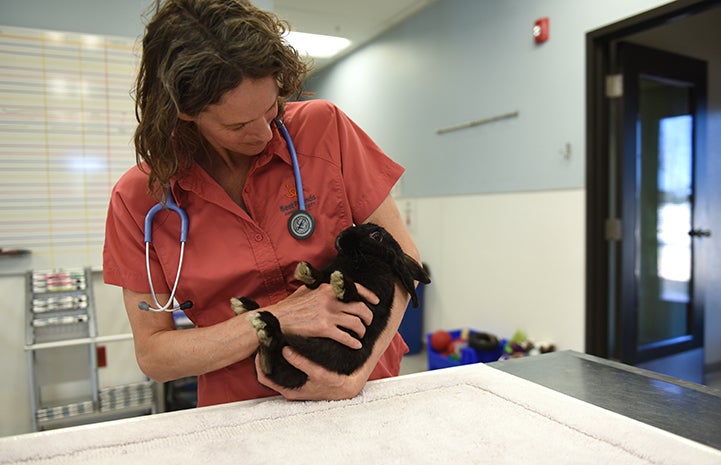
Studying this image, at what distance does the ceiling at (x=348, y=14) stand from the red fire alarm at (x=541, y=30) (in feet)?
4.31

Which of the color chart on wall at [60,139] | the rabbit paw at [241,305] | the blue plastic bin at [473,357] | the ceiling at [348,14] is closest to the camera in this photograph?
the rabbit paw at [241,305]

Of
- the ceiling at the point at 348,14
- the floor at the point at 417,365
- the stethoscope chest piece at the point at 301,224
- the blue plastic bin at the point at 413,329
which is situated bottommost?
the floor at the point at 417,365

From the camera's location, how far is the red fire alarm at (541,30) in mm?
3031

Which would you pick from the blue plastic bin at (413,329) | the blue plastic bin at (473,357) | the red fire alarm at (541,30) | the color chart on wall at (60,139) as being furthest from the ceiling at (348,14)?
the blue plastic bin at (473,357)

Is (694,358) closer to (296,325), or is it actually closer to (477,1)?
(477,1)

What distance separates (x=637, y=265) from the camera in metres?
2.89

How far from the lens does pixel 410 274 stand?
3.37 feet

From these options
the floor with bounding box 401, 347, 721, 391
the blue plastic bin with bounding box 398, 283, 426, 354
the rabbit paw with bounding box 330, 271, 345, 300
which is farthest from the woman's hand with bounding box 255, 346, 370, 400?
the blue plastic bin with bounding box 398, 283, 426, 354

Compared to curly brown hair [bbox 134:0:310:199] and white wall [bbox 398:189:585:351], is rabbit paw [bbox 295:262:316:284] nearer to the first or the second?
curly brown hair [bbox 134:0:310:199]

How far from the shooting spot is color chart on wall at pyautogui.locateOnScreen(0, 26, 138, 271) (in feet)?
8.73

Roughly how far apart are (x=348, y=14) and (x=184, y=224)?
3.93 m

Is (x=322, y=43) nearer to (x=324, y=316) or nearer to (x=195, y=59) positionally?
(x=195, y=59)

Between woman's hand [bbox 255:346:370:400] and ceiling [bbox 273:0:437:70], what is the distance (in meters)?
3.39

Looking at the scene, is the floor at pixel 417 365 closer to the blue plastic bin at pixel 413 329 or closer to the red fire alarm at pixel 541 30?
the blue plastic bin at pixel 413 329
